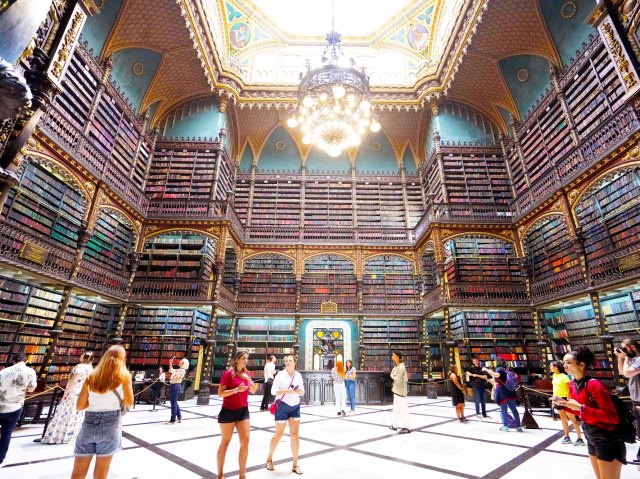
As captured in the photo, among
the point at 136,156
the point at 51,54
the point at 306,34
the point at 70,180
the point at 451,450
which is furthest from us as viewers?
the point at 306,34

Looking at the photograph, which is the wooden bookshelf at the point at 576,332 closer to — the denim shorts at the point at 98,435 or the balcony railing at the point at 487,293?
the balcony railing at the point at 487,293

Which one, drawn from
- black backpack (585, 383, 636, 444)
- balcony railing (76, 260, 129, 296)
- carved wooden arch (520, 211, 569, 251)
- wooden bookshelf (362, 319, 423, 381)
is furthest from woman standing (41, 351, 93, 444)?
carved wooden arch (520, 211, 569, 251)

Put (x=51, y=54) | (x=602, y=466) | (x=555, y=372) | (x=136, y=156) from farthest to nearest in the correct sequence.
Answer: (x=136, y=156) → (x=555, y=372) → (x=51, y=54) → (x=602, y=466)

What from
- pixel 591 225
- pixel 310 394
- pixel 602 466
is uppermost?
pixel 591 225

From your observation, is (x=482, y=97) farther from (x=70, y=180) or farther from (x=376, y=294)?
(x=70, y=180)

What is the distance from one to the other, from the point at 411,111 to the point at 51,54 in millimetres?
13490

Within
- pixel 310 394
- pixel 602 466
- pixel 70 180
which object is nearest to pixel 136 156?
pixel 70 180

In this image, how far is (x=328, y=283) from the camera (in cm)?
1272

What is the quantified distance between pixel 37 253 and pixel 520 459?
29.9ft

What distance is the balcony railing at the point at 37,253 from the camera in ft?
20.6

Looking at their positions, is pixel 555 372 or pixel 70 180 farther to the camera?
pixel 70 180

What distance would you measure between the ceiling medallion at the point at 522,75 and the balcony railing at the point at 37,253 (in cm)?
1528

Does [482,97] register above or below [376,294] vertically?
above

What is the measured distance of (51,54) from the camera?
3770 millimetres
